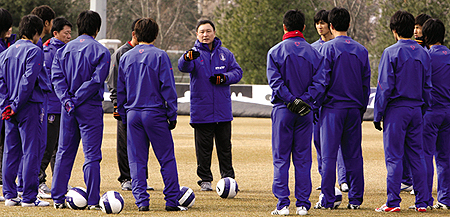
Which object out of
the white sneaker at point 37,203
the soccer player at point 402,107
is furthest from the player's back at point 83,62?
the soccer player at point 402,107

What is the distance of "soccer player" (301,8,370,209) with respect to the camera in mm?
6582

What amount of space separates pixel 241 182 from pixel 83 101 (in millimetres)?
3402

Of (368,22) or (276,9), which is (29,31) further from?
(368,22)

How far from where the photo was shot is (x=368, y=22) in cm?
4609

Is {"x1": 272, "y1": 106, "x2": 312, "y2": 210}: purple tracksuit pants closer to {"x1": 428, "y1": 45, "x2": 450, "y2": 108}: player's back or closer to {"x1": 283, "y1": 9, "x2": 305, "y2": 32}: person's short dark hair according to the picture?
{"x1": 283, "y1": 9, "x2": 305, "y2": 32}: person's short dark hair

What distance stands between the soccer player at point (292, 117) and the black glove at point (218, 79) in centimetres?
173

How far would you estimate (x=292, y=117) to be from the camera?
6324 mm

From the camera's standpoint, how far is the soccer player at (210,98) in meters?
8.17

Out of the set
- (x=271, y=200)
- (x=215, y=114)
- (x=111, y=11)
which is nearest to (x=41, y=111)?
(x=215, y=114)

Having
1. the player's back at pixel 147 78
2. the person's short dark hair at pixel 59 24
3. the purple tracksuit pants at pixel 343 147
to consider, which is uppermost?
the person's short dark hair at pixel 59 24

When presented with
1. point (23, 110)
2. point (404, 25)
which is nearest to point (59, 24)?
point (23, 110)

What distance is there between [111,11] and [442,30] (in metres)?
42.5

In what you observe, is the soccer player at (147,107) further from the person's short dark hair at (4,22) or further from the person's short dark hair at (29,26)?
the person's short dark hair at (4,22)

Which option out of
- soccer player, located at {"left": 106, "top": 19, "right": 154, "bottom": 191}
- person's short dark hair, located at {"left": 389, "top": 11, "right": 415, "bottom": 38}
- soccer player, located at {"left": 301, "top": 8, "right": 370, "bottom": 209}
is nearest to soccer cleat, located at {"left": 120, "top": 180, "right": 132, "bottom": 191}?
soccer player, located at {"left": 106, "top": 19, "right": 154, "bottom": 191}
